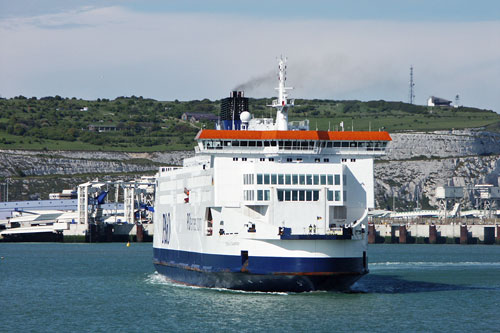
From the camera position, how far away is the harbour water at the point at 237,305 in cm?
4406

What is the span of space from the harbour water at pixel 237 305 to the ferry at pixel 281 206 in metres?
1.61

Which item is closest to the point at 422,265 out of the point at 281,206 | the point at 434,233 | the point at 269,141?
the point at 269,141

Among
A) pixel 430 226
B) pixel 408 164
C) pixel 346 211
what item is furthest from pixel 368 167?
pixel 408 164

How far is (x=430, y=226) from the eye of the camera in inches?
5527

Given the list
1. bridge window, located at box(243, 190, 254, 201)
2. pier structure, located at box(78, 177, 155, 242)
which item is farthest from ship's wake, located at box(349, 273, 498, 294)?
pier structure, located at box(78, 177, 155, 242)

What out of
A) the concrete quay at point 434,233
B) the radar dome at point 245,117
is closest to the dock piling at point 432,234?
the concrete quay at point 434,233

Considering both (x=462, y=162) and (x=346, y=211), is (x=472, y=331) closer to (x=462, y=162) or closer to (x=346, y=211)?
(x=346, y=211)

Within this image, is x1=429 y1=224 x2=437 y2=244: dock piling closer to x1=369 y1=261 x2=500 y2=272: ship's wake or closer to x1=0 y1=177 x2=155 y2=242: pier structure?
x1=0 y1=177 x2=155 y2=242: pier structure

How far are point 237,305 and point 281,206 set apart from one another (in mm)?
5738

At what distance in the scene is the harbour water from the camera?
44.1m

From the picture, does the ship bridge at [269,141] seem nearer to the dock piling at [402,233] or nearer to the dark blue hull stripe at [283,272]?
the dark blue hull stripe at [283,272]

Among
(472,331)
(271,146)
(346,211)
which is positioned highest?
(271,146)

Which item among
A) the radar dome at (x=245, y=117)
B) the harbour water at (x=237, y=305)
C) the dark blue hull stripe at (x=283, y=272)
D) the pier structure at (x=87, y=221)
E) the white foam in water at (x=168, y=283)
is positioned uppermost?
the radar dome at (x=245, y=117)

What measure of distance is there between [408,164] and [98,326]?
156085mm
